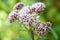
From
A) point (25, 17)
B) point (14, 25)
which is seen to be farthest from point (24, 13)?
point (14, 25)

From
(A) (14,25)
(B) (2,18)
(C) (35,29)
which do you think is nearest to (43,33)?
(C) (35,29)

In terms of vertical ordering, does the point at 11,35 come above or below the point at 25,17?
below

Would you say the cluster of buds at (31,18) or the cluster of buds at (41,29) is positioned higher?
the cluster of buds at (31,18)

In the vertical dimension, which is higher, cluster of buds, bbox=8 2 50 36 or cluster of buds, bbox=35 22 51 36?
cluster of buds, bbox=8 2 50 36

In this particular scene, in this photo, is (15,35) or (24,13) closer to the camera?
(24,13)

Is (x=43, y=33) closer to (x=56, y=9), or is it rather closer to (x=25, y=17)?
(x=25, y=17)

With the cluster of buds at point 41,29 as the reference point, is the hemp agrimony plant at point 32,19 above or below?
above

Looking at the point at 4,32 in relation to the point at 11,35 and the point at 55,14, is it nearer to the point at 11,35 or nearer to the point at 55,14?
the point at 11,35

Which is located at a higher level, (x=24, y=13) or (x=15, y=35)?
(x=24, y=13)

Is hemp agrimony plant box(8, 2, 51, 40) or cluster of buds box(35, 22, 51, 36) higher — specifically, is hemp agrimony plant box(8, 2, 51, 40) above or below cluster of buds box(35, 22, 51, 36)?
above
